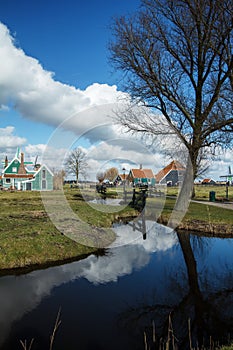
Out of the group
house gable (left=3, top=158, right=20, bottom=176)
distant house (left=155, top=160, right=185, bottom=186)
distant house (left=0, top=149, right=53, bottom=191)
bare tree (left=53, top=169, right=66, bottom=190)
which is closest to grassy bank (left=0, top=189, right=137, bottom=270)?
distant house (left=155, top=160, right=185, bottom=186)

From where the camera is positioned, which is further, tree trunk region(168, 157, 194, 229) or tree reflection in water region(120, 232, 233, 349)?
tree trunk region(168, 157, 194, 229)

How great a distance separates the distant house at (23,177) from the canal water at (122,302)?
3739cm

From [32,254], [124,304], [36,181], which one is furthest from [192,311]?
[36,181]

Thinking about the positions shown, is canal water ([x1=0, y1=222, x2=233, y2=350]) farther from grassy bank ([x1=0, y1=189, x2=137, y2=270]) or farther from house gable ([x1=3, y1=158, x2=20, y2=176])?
house gable ([x1=3, y1=158, x2=20, y2=176])

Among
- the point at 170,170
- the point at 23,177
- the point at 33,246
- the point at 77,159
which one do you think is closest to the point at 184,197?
the point at 170,170

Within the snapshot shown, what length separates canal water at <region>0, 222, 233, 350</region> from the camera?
5531mm

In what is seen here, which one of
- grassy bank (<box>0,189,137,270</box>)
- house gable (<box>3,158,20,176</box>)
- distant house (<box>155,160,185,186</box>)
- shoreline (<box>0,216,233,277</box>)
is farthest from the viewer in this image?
house gable (<box>3,158,20,176</box>)

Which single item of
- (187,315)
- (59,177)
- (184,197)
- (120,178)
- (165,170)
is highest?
(165,170)

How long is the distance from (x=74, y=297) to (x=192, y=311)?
296 centimetres

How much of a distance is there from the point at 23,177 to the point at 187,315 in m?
47.7

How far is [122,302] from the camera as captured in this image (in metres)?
7.05

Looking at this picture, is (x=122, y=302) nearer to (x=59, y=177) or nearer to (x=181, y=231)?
(x=181, y=231)

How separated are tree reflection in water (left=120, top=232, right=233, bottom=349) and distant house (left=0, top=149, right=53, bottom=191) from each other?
39664 mm

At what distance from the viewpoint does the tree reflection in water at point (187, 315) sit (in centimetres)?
550
